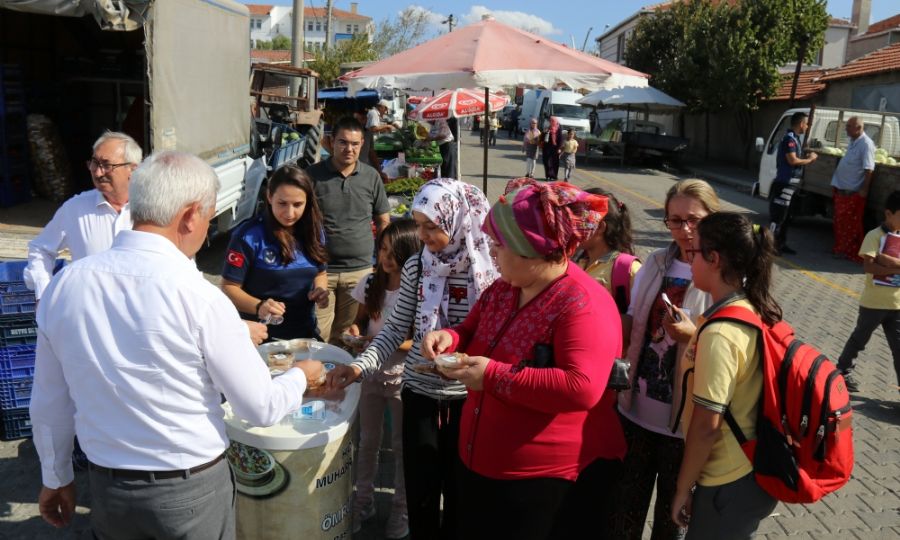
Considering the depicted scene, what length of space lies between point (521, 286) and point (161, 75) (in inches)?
217

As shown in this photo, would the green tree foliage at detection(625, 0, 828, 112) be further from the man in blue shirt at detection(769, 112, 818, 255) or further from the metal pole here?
the metal pole

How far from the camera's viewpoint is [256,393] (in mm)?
2090

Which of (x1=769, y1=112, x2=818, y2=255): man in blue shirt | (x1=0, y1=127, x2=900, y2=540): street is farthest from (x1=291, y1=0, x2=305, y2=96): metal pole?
(x1=769, y1=112, x2=818, y2=255): man in blue shirt

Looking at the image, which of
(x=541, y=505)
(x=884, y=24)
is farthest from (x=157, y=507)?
(x=884, y=24)

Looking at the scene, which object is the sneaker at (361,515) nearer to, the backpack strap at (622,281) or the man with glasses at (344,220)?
the man with glasses at (344,220)

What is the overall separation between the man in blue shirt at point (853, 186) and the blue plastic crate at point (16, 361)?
10.8m

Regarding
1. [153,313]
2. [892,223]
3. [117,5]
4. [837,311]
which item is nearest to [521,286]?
[153,313]

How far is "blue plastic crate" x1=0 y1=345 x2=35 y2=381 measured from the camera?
14.6 ft

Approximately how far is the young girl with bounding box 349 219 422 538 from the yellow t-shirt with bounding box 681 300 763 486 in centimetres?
163

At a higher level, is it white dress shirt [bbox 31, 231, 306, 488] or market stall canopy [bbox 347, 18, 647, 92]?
market stall canopy [bbox 347, 18, 647, 92]

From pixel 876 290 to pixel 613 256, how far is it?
3.31 meters

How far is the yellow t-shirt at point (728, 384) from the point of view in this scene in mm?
2252

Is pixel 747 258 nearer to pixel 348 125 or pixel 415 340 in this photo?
pixel 415 340

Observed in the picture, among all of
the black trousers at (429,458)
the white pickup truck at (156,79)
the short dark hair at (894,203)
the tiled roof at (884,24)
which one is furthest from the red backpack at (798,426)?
the tiled roof at (884,24)
